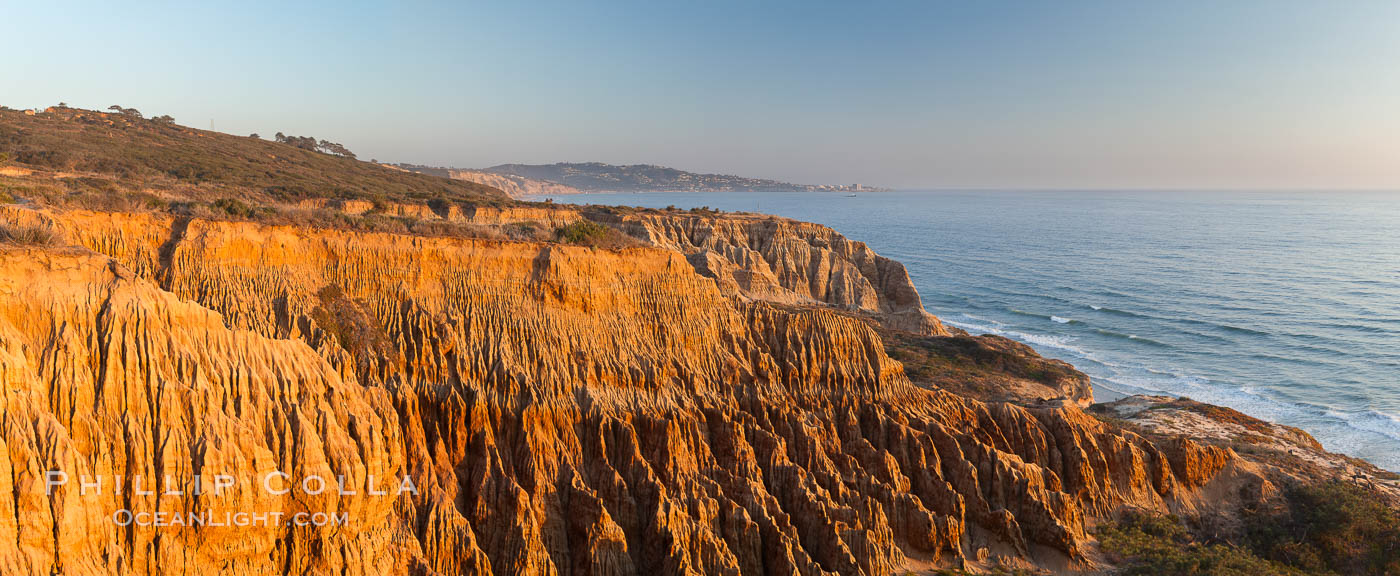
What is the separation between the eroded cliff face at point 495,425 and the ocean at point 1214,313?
30374mm

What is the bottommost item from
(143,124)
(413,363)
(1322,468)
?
(1322,468)

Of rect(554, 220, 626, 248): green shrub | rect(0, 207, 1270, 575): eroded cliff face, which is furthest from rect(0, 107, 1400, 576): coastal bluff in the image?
rect(554, 220, 626, 248): green shrub

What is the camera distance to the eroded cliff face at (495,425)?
12906mm

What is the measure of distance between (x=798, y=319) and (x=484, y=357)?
1036cm

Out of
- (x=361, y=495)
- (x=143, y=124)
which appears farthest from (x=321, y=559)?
(x=143, y=124)

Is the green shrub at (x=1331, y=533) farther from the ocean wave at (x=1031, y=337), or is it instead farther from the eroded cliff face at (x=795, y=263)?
the ocean wave at (x=1031, y=337)

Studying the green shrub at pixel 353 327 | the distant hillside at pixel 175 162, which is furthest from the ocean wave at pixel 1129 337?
the green shrub at pixel 353 327

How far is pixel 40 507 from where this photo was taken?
11.6 meters

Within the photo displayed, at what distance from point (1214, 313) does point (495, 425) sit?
257 feet

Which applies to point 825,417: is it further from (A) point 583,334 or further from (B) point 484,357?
(B) point 484,357

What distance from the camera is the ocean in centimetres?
4791

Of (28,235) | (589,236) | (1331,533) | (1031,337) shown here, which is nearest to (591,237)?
(589,236)

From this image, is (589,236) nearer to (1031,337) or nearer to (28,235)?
(28,235)

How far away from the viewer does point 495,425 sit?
17.7 m
